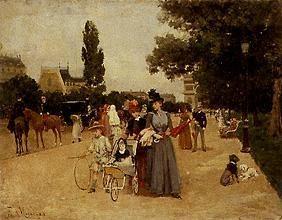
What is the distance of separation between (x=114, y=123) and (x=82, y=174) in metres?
0.51

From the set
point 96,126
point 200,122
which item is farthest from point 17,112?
Answer: point 200,122

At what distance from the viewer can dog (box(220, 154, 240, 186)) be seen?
17.1 ft

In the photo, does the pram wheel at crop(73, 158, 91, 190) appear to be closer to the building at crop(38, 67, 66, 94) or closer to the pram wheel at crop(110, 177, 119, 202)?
the pram wheel at crop(110, 177, 119, 202)

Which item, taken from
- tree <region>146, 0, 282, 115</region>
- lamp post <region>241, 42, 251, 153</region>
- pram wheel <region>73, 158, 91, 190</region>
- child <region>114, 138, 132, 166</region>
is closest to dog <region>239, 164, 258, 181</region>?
lamp post <region>241, 42, 251, 153</region>

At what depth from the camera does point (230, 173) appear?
17.2 feet

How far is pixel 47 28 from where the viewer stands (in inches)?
218

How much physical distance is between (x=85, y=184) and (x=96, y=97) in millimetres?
736

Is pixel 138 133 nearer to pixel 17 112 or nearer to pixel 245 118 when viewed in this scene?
pixel 245 118

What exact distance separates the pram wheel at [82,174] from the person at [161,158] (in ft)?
1.70

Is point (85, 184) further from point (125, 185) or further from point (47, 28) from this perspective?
point (47, 28)

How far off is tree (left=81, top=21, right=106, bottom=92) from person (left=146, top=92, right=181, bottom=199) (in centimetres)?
50

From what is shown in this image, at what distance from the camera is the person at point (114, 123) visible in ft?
17.6

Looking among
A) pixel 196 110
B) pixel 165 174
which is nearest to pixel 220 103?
pixel 196 110
